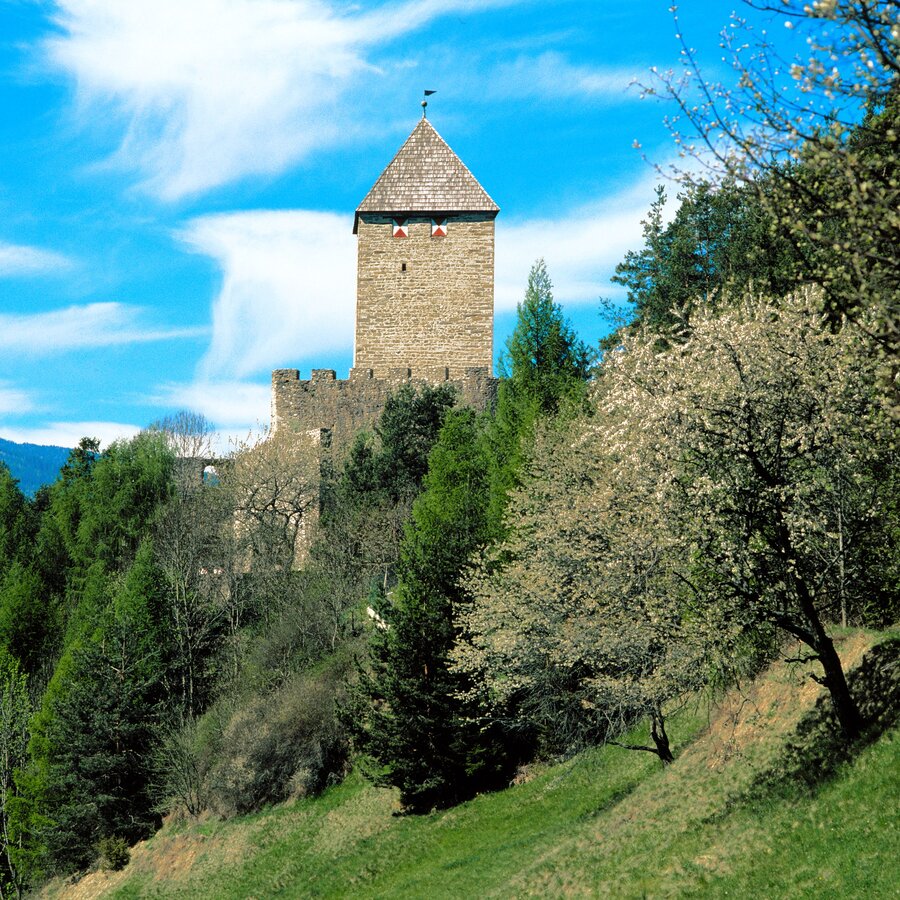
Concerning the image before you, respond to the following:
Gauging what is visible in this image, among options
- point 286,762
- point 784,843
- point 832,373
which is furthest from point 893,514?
point 286,762

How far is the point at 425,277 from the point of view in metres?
49.3

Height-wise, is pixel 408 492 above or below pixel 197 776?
above

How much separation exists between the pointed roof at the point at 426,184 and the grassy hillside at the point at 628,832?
2706cm

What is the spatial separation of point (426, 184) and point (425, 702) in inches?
1155

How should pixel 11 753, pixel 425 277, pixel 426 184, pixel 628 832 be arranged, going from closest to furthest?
pixel 628 832 → pixel 11 753 → pixel 425 277 → pixel 426 184

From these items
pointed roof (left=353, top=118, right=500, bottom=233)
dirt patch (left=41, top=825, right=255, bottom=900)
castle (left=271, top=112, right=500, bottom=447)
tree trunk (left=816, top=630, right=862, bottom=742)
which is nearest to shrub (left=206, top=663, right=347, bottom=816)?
dirt patch (left=41, top=825, right=255, bottom=900)

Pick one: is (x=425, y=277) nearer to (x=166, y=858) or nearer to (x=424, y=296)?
(x=424, y=296)

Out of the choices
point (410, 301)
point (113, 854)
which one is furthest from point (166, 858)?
point (410, 301)

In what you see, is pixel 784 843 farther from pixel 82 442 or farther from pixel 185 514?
pixel 82 442

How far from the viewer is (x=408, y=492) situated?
40719 mm

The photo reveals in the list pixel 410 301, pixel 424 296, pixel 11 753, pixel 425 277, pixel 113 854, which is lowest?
pixel 113 854

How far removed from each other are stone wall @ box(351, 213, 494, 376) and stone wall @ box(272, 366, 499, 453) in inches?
47.4

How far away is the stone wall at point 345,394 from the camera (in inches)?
1815

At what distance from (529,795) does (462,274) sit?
2832 cm
